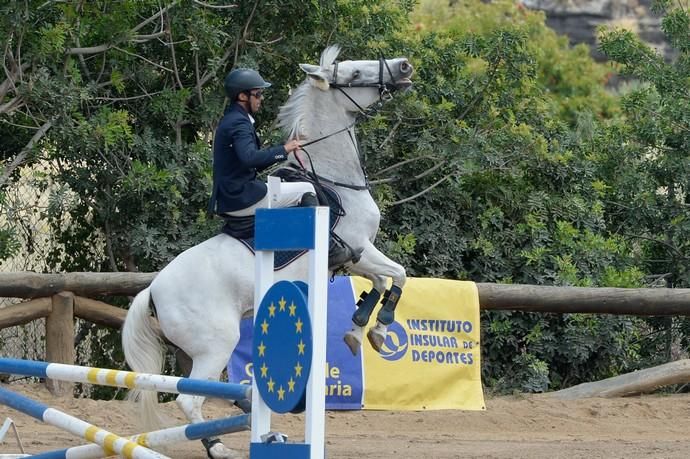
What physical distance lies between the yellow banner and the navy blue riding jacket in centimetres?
212

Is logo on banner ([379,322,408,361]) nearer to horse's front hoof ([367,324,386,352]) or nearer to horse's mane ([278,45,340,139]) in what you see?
horse's front hoof ([367,324,386,352])

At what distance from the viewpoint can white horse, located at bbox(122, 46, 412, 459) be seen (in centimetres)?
646

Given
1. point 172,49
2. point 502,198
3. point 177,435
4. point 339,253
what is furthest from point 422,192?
point 177,435

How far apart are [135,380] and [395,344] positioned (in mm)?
3721

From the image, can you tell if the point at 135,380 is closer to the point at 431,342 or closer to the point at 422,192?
the point at 431,342

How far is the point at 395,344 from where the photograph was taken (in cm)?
854

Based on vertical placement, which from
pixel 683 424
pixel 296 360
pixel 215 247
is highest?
pixel 215 247

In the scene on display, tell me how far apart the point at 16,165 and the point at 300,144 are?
3.30m

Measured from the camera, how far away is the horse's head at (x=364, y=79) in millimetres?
7059

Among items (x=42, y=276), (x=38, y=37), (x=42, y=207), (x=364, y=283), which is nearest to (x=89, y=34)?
(x=38, y=37)

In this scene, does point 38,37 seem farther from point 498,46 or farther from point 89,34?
point 498,46

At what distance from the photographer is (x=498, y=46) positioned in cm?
1017

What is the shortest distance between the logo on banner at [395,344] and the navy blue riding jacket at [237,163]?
2288 mm

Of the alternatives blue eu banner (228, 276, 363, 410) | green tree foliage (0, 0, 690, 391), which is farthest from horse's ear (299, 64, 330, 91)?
green tree foliage (0, 0, 690, 391)
